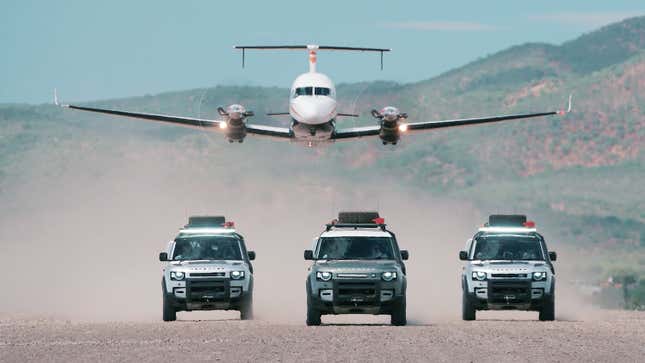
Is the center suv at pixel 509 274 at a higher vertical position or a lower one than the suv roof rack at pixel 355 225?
lower

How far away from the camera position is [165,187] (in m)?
109

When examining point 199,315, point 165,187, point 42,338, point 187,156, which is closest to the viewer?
point 42,338

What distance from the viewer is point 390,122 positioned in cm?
6356

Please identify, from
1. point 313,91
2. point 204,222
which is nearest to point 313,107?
point 313,91

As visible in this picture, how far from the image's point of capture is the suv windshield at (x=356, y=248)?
→ 40.4 metres

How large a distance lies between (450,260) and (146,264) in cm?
1630

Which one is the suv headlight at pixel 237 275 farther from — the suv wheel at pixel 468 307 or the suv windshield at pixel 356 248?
the suv wheel at pixel 468 307

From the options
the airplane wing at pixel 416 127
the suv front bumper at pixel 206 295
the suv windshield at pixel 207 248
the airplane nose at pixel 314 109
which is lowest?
the suv front bumper at pixel 206 295

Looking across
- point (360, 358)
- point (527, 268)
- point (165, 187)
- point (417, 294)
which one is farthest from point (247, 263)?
point (165, 187)

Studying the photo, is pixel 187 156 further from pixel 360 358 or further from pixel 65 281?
pixel 360 358

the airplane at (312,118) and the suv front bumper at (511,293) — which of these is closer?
the suv front bumper at (511,293)

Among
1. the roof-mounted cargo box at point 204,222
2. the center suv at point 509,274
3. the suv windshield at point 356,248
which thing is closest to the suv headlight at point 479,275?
the center suv at point 509,274

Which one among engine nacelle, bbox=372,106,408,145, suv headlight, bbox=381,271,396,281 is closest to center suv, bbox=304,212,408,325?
suv headlight, bbox=381,271,396,281

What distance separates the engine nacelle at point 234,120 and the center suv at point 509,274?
2138 centimetres
